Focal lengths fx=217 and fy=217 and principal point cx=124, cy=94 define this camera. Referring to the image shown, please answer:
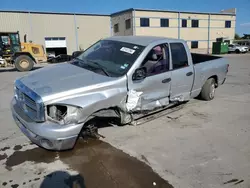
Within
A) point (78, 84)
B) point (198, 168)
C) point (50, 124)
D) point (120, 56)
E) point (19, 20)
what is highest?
point (19, 20)

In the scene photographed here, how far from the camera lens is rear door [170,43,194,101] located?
4715mm

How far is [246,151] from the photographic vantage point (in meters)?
3.66

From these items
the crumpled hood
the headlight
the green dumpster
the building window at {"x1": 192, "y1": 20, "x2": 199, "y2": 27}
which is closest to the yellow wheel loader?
the crumpled hood

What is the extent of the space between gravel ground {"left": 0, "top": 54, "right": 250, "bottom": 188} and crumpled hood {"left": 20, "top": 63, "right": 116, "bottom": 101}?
3.62 feet

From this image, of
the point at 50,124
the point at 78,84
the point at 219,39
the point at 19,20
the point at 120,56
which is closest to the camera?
the point at 50,124

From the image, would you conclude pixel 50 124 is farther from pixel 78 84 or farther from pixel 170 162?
pixel 170 162

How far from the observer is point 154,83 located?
4207mm

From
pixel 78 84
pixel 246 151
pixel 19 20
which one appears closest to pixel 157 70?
pixel 78 84

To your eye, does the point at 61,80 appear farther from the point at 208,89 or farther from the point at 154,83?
the point at 208,89

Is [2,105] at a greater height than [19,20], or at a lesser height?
lesser

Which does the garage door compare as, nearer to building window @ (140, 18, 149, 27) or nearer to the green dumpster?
building window @ (140, 18, 149, 27)

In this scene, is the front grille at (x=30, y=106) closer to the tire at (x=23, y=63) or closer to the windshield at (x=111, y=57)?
the windshield at (x=111, y=57)

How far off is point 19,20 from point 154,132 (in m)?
30.0

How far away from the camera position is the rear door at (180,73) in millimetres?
4715
